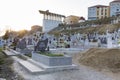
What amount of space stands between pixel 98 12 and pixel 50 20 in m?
25.5

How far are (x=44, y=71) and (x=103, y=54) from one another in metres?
5.52

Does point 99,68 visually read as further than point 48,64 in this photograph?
Yes

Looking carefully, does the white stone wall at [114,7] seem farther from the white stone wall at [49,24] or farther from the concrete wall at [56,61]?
the concrete wall at [56,61]

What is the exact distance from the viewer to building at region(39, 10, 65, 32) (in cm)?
10438

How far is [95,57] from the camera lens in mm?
14875

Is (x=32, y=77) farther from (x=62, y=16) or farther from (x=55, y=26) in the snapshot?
(x=62, y=16)

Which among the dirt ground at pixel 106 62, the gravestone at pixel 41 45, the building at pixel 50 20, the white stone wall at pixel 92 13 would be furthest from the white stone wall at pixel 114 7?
the gravestone at pixel 41 45

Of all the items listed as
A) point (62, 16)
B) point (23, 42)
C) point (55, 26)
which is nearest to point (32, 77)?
point (23, 42)

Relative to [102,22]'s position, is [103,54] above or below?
below

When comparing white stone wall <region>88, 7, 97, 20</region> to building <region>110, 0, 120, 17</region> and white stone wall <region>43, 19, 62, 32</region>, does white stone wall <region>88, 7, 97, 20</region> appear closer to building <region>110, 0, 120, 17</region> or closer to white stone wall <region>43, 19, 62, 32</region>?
building <region>110, 0, 120, 17</region>

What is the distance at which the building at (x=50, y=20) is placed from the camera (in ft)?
342

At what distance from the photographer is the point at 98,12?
10881cm

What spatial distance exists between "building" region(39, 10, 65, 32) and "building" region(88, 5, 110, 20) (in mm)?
17156

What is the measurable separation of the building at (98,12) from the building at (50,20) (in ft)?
56.3
